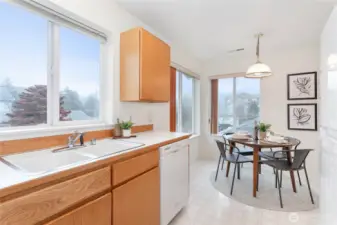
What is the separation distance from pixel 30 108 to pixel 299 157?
2.88 meters

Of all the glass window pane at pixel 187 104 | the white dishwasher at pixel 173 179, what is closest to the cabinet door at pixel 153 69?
the white dishwasher at pixel 173 179

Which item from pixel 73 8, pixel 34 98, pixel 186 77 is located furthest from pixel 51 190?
pixel 186 77

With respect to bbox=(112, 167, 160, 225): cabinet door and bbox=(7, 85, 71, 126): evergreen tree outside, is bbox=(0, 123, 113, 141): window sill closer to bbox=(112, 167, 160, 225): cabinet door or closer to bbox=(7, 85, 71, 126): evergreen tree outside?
bbox=(7, 85, 71, 126): evergreen tree outside

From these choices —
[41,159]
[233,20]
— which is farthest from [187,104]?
[41,159]

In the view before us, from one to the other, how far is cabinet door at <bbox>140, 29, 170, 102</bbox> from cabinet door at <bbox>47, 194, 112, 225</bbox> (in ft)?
3.82

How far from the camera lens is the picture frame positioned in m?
3.50

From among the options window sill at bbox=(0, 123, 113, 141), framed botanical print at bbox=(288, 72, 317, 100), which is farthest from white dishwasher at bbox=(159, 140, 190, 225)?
framed botanical print at bbox=(288, 72, 317, 100)

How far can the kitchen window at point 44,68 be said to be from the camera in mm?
1426

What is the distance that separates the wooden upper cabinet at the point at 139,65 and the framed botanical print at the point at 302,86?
279cm

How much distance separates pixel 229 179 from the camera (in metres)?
3.21

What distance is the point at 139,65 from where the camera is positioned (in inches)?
81.7

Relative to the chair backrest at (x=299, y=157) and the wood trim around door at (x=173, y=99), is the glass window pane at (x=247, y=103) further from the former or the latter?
the chair backrest at (x=299, y=157)

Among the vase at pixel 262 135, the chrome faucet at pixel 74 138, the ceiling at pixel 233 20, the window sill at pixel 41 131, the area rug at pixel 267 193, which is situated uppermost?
the ceiling at pixel 233 20

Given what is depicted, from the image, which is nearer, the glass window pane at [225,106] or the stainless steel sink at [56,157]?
the stainless steel sink at [56,157]
